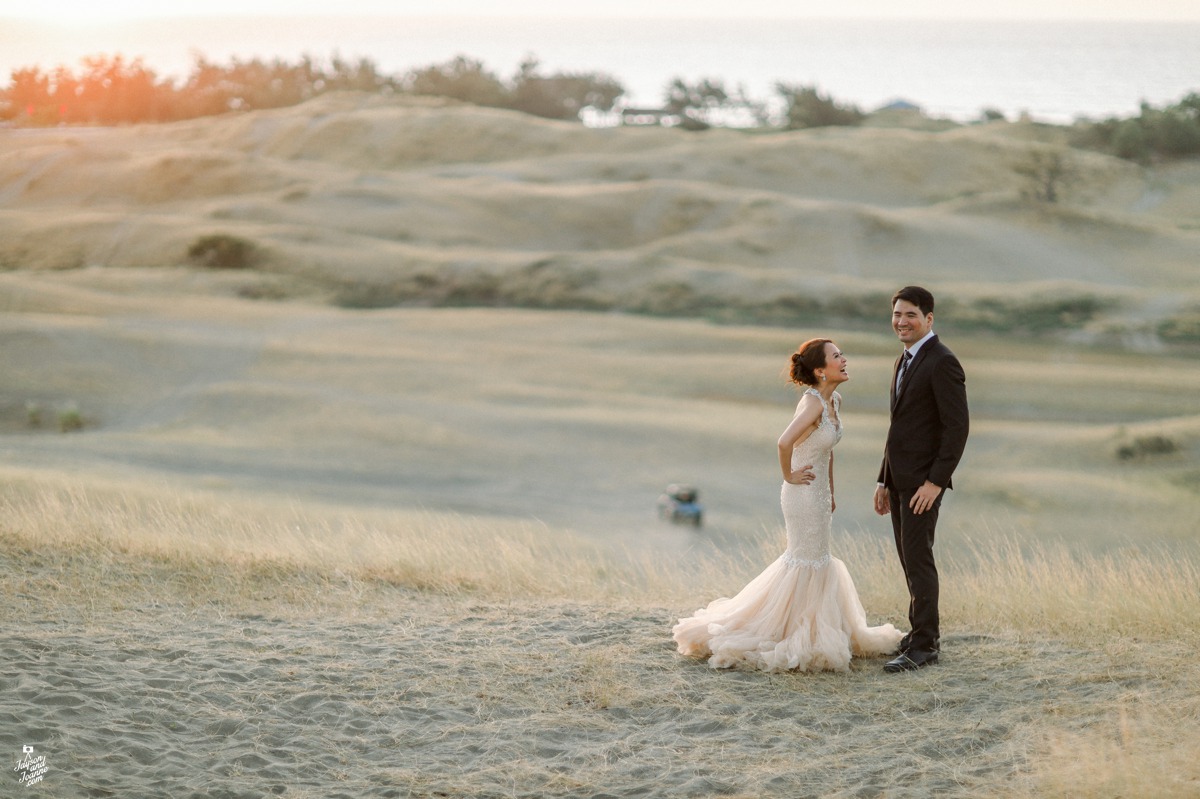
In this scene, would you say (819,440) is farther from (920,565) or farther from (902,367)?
(920,565)

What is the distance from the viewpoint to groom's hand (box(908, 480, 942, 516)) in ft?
25.0

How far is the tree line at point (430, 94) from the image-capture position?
73562 millimetres

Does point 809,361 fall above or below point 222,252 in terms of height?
below

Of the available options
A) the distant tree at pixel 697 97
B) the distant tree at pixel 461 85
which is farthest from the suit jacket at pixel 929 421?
the distant tree at pixel 697 97

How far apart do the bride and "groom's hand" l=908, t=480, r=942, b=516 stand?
1.85ft

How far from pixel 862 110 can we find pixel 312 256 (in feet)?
177

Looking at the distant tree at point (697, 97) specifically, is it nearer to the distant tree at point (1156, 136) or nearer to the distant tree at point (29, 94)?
the distant tree at point (1156, 136)

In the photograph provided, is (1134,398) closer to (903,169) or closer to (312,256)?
(312,256)

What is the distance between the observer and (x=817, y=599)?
8070 mm

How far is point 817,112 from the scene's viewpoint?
297ft
